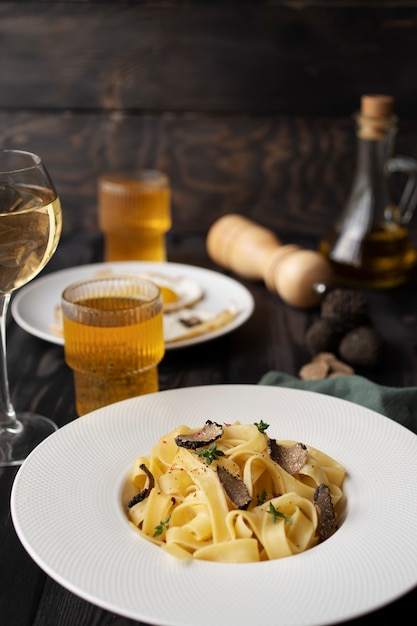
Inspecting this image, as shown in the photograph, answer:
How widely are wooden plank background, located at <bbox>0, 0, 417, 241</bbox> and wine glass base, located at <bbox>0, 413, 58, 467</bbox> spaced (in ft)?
4.58

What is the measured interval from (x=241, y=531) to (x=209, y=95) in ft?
6.04

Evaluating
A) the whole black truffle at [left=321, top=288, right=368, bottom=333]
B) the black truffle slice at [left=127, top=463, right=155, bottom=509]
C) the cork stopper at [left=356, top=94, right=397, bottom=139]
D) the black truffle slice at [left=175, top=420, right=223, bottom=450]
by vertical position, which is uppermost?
the cork stopper at [left=356, top=94, right=397, bottom=139]

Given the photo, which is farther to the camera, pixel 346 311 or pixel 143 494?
pixel 346 311

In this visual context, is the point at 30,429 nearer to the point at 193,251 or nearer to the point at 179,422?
the point at 179,422

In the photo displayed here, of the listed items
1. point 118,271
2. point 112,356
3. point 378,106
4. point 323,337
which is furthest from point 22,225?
point 378,106

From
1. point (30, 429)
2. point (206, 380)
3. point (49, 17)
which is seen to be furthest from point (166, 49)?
point (30, 429)

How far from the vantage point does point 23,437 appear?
57.0 inches

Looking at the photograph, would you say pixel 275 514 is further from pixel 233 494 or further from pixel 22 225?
pixel 22 225

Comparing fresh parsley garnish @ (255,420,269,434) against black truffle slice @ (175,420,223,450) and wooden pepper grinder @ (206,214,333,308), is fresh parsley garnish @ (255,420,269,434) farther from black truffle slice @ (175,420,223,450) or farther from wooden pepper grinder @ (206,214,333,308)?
wooden pepper grinder @ (206,214,333,308)

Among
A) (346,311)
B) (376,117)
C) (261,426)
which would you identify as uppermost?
(376,117)

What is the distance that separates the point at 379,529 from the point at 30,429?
67 cm

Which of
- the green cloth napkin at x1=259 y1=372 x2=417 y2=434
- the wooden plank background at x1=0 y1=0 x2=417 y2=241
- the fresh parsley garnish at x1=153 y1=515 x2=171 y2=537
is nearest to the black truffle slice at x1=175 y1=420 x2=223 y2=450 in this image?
the fresh parsley garnish at x1=153 y1=515 x2=171 y2=537

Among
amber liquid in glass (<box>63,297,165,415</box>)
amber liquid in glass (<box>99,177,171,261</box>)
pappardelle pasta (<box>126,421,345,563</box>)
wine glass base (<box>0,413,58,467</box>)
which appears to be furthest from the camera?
amber liquid in glass (<box>99,177,171,261</box>)

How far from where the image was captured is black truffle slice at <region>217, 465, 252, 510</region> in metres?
1.10
